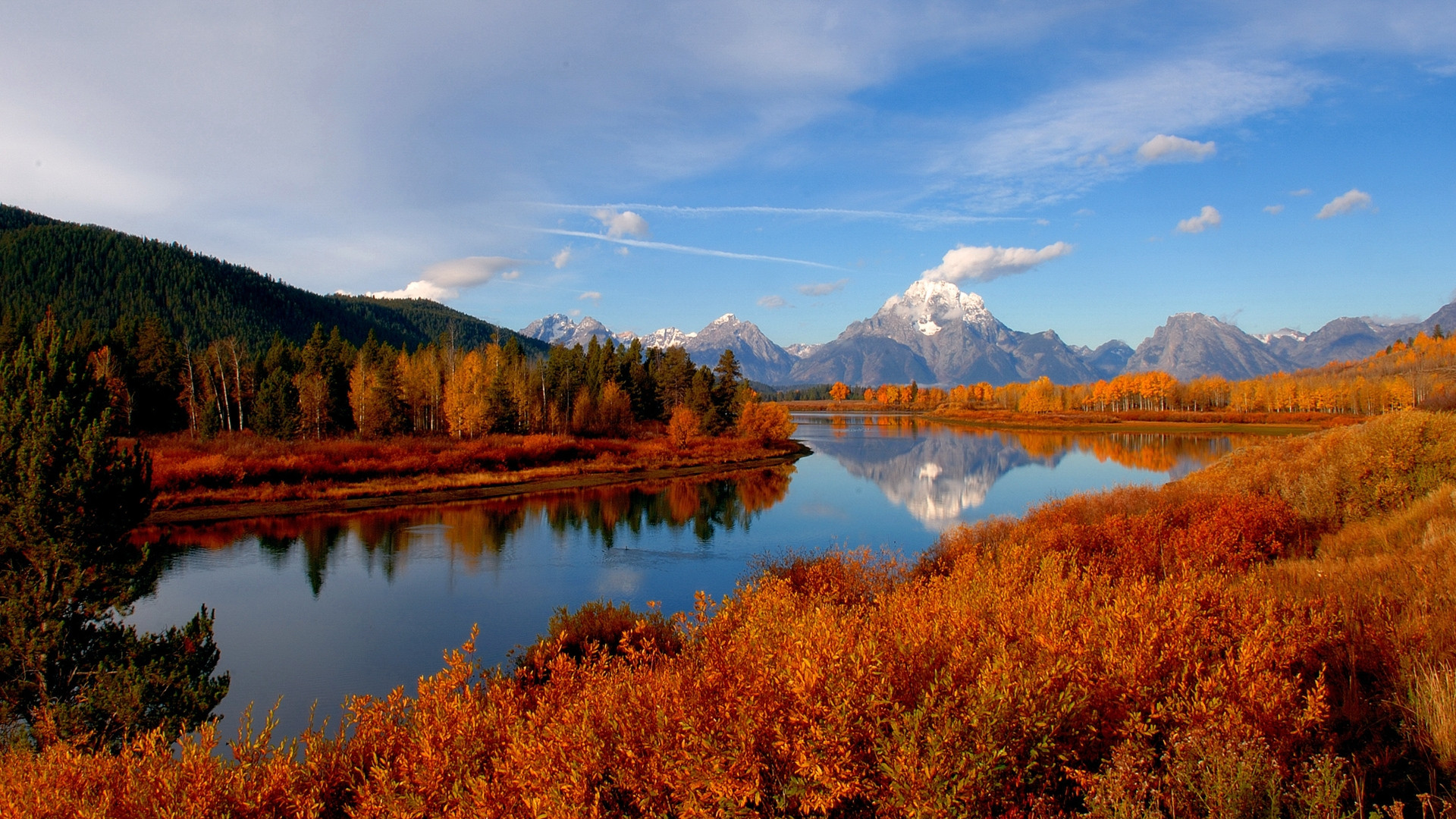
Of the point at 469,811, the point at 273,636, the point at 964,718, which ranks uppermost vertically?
the point at 964,718

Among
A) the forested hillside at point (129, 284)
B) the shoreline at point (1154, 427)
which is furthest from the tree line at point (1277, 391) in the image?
the forested hillside at point (129, 284)

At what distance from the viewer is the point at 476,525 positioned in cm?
2995

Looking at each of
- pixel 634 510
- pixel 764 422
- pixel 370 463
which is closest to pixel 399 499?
pixel 370 463

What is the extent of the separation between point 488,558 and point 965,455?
49.6 m

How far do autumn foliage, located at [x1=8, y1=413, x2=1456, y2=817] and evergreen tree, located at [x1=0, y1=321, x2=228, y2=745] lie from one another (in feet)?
11.3

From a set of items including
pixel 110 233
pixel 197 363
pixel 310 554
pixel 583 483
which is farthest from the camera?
pixel 110 233

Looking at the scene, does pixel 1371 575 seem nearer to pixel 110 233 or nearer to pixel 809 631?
pixel 809 631

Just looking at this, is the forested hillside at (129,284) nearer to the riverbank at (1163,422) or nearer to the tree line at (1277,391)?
the riverbank at (1163,422)

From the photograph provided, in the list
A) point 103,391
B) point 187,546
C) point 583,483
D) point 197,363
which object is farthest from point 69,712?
point 197,363

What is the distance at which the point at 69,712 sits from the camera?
8.90 meters

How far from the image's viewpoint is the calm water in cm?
1525

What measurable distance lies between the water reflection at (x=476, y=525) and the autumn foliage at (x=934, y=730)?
1685 centimetres

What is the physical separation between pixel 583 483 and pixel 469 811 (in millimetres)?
38662

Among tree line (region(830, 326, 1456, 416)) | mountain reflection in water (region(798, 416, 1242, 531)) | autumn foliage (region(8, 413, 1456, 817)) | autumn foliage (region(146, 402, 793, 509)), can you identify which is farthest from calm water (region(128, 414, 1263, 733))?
tree line (region(830, 326, 1456, 416))
